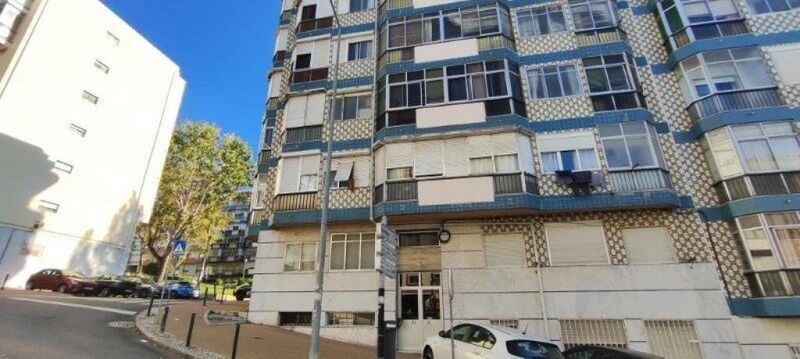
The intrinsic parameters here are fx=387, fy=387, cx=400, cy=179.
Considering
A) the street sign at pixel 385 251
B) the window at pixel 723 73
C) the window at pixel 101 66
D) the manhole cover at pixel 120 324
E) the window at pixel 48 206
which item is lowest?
the manhole cover at pixel 120 324

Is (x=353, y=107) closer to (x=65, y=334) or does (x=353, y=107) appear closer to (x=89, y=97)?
(x=65, y=334)

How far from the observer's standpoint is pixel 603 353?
9.57 meters

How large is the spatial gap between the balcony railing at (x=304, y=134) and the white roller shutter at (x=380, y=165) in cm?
319

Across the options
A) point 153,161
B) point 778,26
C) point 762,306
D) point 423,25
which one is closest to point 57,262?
point 153,161

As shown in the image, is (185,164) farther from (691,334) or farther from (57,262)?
(691,334)

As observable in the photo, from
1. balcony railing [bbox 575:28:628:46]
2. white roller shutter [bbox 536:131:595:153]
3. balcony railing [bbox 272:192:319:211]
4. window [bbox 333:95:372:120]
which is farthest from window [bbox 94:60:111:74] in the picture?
balcony railing [bbox 575:28:628:46]

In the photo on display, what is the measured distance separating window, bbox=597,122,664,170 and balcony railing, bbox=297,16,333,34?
566 inches

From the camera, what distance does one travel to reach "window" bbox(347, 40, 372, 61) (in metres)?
19.8

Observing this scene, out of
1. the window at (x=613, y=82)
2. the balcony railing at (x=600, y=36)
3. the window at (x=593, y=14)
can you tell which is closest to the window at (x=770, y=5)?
the balcony railing at (x=600, y=36)

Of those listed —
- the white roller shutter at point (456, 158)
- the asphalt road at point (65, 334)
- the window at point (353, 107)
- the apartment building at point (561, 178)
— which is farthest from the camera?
the window at point (353, 107)

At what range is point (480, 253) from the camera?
15.2m

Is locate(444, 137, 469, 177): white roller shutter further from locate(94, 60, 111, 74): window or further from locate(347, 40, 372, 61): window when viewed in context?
locate(94, 60, 111, 74): window

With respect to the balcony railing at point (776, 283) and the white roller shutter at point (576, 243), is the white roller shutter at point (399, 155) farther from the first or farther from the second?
the balcony railing at point (776, 283)

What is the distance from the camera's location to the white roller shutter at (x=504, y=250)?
14.9 meters
